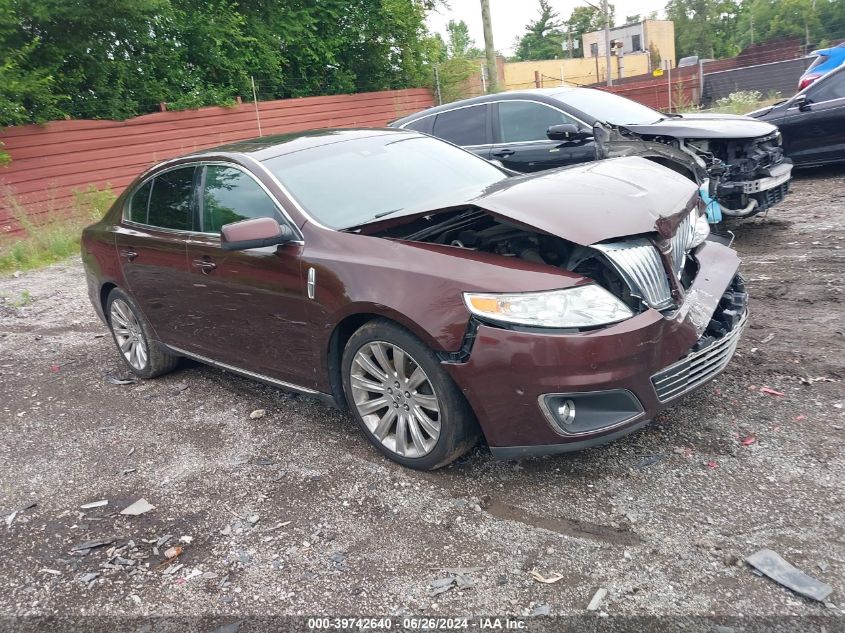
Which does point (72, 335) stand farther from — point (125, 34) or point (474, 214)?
point (125, 34)

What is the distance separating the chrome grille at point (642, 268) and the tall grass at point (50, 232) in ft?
31.8

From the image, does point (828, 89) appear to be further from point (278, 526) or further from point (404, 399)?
point (278, 526)

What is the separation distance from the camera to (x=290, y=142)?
450cm

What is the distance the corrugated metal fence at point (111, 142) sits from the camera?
41.4 ft

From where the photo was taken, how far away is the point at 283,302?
3816 mm

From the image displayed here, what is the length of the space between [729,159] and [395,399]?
5.14 m

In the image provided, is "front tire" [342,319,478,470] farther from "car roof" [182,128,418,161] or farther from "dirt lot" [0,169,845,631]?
"car roof" [182,128,418,161]

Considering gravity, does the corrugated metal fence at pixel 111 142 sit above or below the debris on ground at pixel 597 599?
above

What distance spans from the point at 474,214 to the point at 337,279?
2.44 feet

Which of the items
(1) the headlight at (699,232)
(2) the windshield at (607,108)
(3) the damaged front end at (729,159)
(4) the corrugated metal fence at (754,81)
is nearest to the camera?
(1) the headlight at (699,232)

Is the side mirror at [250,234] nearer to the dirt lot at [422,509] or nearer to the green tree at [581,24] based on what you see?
the dirt lot at [422,509]

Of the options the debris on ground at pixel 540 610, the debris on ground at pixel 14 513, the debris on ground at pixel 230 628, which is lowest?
the debris on ground at pixel 14 513

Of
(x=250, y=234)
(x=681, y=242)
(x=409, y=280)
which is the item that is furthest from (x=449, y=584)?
(x=681, y=242)

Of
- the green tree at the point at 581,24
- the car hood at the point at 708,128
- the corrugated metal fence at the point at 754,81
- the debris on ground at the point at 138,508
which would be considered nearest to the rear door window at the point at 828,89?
the car hood at the point at 708,128
